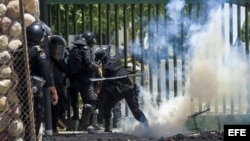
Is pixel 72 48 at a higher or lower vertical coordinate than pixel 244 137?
higher

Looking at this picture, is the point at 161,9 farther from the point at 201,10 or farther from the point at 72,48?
the point at 72,48

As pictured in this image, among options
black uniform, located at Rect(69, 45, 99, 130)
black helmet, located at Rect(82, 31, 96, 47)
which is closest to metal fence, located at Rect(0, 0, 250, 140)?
black helmet, located at Rect(82, 31, 96, 47)

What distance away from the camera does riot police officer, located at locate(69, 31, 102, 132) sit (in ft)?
41.1

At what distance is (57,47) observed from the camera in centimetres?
1251

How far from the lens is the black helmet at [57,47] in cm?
1245

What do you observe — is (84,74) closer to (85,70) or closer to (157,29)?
(85,70)

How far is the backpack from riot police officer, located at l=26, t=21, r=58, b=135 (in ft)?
6.90

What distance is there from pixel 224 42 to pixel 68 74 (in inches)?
122

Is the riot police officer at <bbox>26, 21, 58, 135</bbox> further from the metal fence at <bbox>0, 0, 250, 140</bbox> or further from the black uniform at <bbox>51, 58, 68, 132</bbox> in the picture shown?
the metal fence at <bbox>0, 0, 250, 140</bbox>

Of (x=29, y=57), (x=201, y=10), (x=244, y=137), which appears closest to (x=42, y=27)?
(x=29, y=57)

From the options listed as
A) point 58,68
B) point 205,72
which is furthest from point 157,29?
point 58,68

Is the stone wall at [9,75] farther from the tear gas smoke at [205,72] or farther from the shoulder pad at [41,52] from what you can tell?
the tear gas smoke at [205,72]

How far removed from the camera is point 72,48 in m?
12.7

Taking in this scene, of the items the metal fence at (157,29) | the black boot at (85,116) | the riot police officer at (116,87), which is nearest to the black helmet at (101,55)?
the riot police officer at (116,87)
